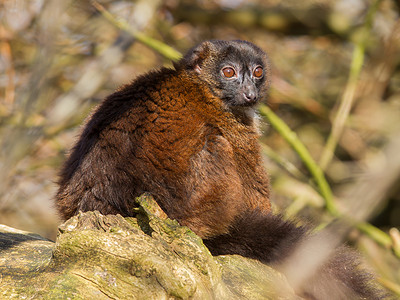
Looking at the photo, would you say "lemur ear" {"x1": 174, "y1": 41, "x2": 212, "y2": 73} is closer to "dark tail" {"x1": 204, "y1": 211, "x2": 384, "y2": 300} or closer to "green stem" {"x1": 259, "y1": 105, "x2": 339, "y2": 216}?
"green stem" {"x1": 259, "y1": 105, "x2": 339, "y2": 216}

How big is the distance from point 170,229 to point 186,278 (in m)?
0.45

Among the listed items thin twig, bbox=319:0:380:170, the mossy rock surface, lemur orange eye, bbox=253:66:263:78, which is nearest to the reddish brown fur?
the mossy rock surface

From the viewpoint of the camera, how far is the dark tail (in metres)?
3.60

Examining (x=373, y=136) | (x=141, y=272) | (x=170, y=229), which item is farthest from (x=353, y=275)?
(x=373, y=136)

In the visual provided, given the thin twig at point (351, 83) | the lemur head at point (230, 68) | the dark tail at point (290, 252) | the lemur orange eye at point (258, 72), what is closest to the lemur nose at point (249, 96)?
the lemur head at point (230, 68)

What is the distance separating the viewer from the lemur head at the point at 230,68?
4926mm

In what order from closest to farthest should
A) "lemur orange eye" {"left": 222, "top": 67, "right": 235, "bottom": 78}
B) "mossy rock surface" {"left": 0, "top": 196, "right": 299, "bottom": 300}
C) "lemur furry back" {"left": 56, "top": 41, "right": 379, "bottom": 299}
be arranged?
"mossy rock surface" {"left": 0, "top": 196, "right": 299, "bottom": 300}
"lemur furry back" {"left": 56, "top": 41, "right": 379, "bottom": 299}
"lemur orange eye" {"left": 222, "top": 67, "right": 235, "bottom": 78}

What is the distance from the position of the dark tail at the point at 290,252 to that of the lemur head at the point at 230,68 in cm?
135

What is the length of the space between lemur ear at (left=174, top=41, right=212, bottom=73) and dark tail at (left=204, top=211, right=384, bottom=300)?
5.41 feet

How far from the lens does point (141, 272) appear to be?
293 cm

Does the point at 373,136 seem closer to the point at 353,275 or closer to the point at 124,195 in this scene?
the point at 353,275

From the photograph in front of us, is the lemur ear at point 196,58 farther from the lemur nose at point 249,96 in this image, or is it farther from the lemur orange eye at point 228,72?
the lemur nose at point 249,96

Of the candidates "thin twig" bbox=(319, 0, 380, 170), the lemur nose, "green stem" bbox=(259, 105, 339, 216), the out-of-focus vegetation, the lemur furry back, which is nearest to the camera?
the lemur furry back

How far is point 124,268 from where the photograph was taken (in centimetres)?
296
